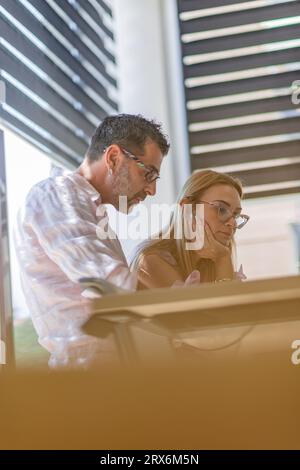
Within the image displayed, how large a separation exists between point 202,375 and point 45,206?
1.83ft

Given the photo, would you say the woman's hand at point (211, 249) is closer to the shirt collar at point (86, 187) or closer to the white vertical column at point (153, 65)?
the shirt collar at point (86, 187)

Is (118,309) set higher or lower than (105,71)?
lower

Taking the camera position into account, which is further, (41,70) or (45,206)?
(41,70)

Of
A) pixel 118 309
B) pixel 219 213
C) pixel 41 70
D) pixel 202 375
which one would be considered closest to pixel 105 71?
pixel 41 70

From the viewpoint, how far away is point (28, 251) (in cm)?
126

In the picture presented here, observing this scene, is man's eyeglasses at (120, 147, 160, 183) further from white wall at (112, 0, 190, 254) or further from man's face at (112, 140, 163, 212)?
white wall at (112, 0, 190, 254)

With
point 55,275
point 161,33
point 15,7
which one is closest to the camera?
point 55,275

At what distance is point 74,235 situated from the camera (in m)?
1.18

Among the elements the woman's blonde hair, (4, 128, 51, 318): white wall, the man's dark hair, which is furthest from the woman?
(4, 128, 51, 318): white wall

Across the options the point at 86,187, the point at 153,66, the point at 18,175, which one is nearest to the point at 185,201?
the point at 86,187

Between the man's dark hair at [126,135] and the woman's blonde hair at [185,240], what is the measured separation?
0.30 ft

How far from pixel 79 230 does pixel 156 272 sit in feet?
0.46

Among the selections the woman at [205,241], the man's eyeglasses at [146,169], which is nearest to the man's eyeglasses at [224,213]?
the woman at [205,241]

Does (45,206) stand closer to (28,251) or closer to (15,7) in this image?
(28,251)
